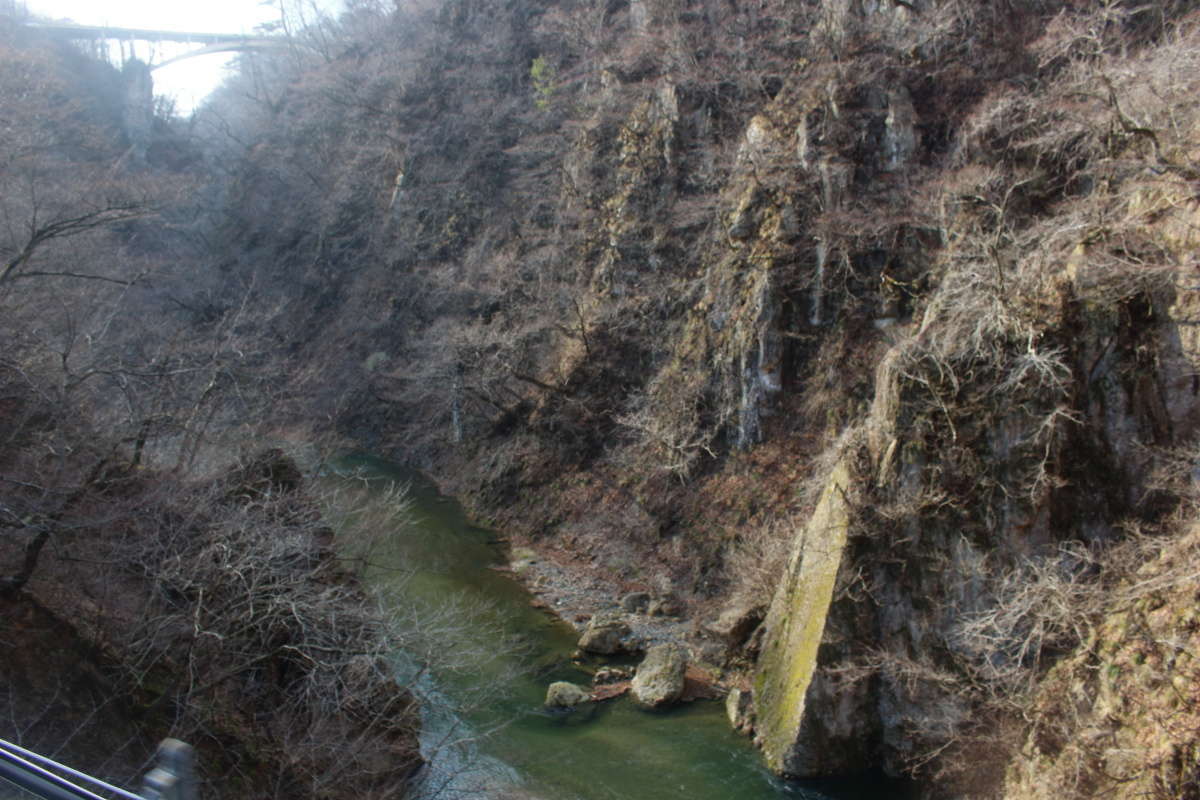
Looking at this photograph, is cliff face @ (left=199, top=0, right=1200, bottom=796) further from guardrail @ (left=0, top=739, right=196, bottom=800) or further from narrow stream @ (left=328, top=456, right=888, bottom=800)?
guardrail @ (left=0, top=739, right=196, bottom=800)

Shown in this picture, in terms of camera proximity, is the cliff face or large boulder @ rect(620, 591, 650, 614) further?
large boulder @ rect(620, 591, 650, 614)

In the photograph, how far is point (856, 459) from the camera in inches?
510

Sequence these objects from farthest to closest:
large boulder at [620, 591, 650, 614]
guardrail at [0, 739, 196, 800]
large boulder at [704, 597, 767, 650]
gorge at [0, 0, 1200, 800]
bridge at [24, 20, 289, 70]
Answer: bridge at [24, 20, 289, 70], large boulder at [620, 591, 650, 614], large boulder at [704, 597, 767, 650], gorge at [0, 0, 1200, 800], guardrail at [0, 739, 196, 800]

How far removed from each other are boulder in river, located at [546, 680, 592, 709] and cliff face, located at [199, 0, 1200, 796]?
3.10m

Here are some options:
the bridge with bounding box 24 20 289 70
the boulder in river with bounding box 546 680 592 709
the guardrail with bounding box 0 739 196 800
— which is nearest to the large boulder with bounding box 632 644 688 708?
the boulder in river with bounding box 546 680 592 709

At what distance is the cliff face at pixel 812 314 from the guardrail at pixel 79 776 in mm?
10505

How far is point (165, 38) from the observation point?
48.6 meters

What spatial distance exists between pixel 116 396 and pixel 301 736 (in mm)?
6279

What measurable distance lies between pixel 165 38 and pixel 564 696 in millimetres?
51438

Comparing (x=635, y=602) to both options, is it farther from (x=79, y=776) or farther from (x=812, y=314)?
(x=79, y=776)

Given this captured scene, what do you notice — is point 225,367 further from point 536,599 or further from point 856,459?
point 856,459

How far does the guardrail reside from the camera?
2.47m

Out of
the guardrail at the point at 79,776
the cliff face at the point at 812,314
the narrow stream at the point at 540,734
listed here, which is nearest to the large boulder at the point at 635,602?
the cliff face at the point at 812,314

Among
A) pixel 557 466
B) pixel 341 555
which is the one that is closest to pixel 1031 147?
pixel 557 466
